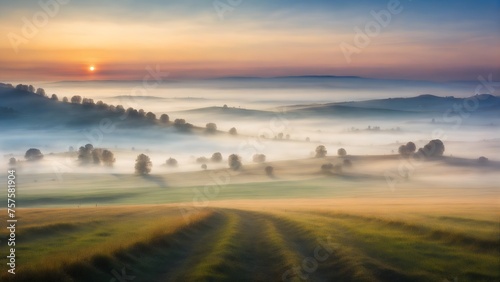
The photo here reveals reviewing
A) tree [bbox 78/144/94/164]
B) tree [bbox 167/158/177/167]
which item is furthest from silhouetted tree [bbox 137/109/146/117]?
tree [bbox 167/158/177/167]

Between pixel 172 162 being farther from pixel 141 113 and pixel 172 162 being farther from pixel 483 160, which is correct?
pixel 483 160

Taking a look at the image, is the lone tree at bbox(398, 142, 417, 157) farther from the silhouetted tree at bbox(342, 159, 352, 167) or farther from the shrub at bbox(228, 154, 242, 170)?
the shrub at bbox(228, 154, 242, 170)

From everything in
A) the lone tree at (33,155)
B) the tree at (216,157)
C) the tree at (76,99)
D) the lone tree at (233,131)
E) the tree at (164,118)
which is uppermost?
the tree at (76,99)

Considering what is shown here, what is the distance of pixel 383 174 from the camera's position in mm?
97250

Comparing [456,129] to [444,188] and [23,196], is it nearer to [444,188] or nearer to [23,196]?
[444,188]

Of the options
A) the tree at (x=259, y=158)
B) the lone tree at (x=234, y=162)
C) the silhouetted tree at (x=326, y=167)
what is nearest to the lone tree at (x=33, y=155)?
the lone tree at (x=234, y=162)

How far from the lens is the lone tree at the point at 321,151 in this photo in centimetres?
9369

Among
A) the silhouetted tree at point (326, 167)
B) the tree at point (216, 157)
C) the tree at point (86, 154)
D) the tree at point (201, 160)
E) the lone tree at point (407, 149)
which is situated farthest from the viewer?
the silhouetted tree at point (326, 167)

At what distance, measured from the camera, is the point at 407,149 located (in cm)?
8406

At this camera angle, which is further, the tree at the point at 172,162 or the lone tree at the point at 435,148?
the tree at the point at 172,162

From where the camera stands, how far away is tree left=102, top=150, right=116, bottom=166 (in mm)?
83662

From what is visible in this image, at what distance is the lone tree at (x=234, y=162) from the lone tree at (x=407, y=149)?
31.6m

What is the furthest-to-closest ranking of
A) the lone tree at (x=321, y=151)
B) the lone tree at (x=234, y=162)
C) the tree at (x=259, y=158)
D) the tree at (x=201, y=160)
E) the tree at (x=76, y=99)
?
the lone tree at (x=234, y=162) → the tree at (x=259, y=158) → the tree at (x=201, y=160) → the lone tree at (x=321, y=151) → the tree at (x=76, y=99)

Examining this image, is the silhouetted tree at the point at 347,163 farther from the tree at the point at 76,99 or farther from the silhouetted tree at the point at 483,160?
the tree at the point at 76,99
